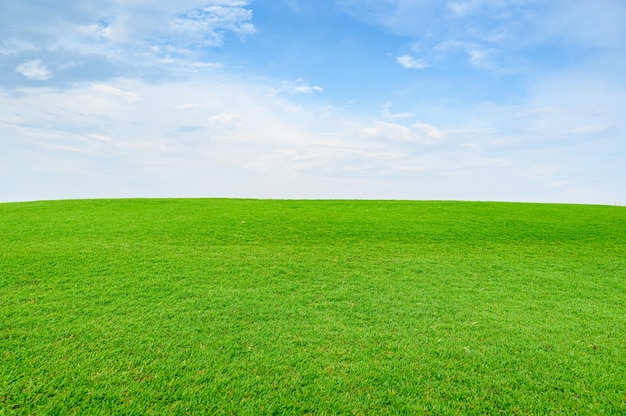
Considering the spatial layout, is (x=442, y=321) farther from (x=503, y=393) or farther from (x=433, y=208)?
(x=433, y=208)

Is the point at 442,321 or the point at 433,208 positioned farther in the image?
the point at 433,208

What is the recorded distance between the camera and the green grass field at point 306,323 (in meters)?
3.20

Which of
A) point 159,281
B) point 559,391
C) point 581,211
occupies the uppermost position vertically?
point 581,211

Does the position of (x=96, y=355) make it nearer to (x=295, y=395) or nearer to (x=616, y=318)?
(x=295, y=395)

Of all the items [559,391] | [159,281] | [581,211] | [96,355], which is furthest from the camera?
[581,211]

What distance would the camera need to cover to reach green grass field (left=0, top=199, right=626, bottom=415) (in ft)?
10.5

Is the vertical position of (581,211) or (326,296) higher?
(581,211)

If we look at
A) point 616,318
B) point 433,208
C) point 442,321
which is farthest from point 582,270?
point 433,208

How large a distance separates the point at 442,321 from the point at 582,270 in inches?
169

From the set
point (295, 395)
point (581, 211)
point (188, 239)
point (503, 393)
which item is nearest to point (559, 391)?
point (503, 393)

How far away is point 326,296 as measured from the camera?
17.7 feet

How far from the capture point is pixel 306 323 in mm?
4484

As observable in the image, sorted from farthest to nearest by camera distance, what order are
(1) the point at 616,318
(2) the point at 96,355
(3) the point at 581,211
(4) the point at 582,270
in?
(3) the point at 581,211 < (4) the point at 582,270 < (1) the point at 616,318 < (2) the point at 96,355

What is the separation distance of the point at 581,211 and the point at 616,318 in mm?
9669
